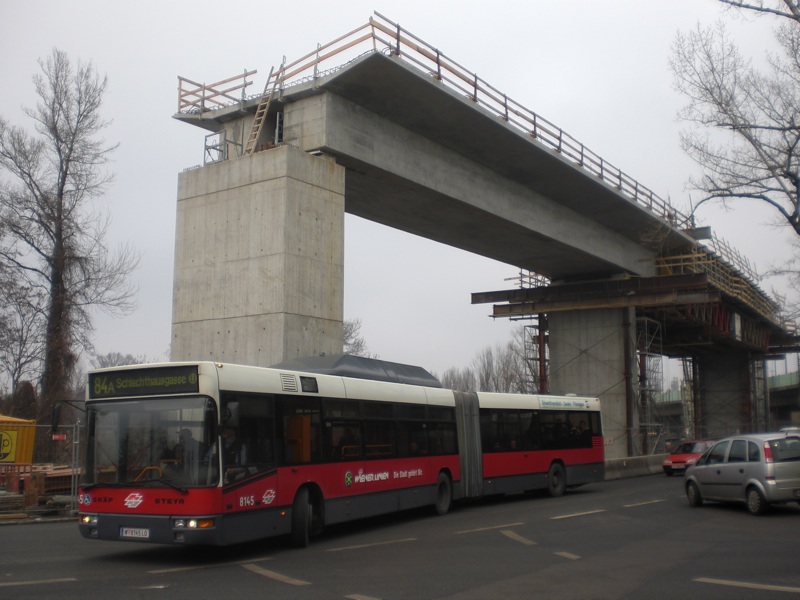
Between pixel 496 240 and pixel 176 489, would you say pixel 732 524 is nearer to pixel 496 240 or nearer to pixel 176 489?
pixel 176 489

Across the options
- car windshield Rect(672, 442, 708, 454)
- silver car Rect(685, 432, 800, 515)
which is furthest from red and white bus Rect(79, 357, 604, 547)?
car windshield Rect(672, 442, 708, 454)

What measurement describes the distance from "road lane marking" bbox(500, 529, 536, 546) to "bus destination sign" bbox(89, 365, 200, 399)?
19.3 feet

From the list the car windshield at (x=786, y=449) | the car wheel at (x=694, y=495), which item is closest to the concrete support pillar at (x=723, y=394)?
the car wheel at (x=694, y=495)

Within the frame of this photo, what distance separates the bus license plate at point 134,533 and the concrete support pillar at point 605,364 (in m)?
30.9

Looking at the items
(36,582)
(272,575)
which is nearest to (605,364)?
(272,575)

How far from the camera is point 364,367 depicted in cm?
1642

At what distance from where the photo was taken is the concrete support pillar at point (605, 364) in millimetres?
39219

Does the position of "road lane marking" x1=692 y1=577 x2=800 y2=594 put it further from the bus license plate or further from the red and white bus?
the bus license plate

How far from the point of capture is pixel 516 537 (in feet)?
45.7

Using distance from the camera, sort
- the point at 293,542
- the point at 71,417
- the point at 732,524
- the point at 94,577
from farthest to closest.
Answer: the point at 71,417 → the point at 732,524 → the point at 293,542 → the point at 94,577

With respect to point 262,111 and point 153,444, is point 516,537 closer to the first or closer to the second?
point 153,444

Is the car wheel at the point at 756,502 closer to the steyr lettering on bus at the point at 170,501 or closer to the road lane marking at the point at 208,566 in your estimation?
the road lane marking at the point at 208,566

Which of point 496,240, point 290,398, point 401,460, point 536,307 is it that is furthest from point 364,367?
point 536,307

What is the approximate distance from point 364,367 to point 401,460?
6.73 ft
